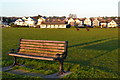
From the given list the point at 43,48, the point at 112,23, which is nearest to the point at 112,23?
the point at 112,23

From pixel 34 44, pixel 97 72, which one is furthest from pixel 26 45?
pixel 97 72

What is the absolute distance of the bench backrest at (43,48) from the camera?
6.32 meters

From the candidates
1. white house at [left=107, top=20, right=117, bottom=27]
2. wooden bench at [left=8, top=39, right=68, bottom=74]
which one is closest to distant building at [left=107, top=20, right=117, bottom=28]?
white house at [left=107, top=20, right=117, bottom=27]

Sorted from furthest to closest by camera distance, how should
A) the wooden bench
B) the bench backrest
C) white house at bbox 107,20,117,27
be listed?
white house at bbox 107,20,117,27 → the bench backrest → the wooden bench

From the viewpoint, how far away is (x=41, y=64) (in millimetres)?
7172

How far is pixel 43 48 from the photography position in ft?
22.2

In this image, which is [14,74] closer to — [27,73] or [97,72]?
[27,73]

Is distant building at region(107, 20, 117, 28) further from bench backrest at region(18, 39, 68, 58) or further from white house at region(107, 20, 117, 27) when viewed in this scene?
bench backrest at region(18, 39, 68, 58)

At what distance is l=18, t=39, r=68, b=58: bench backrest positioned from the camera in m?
6.32

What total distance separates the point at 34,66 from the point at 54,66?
2.69ft

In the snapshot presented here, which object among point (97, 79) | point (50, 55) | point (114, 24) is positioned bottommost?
point (97, 79)

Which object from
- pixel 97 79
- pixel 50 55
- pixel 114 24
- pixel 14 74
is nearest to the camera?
pixel 97 79

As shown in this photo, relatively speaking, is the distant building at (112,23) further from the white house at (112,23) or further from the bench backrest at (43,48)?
the bench backrest at (43,48)

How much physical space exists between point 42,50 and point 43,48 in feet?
0.31
